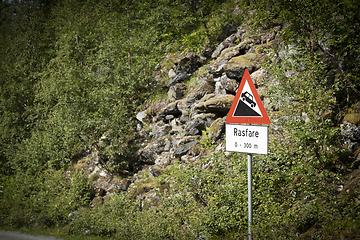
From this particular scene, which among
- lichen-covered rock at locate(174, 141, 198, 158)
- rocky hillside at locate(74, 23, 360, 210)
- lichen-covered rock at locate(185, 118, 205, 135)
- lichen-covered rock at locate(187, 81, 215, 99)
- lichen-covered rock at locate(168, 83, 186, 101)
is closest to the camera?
rocky hillside at locate(74, 23, 360, 210)

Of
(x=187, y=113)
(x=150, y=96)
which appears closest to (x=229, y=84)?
(x=187, y=113)

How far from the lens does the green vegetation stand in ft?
18.0

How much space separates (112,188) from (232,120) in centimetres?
1048

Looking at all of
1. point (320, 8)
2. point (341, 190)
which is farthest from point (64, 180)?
point (320, 8)

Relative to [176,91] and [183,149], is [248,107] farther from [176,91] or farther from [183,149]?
[176,91]

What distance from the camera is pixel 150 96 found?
54.0 ft

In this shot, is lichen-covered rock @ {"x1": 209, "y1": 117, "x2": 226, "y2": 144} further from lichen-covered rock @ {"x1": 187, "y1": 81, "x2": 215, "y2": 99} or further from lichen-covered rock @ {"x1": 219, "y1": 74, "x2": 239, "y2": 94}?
lichen-covered rock @ {"x1": 187, "y1": 81, "x2": 215, "y2": 99}

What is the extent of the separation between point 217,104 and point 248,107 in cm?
639

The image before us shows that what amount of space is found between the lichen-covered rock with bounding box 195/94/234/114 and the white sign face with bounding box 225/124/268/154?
623 cm

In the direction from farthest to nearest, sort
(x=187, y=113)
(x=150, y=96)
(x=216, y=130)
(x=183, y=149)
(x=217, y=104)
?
(x=150, y=96) < (x=187, y=113) < (x=183, y=149) < (x=217, y=104) < (x=216, y=130)

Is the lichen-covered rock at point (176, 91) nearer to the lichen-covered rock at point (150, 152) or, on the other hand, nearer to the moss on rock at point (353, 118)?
the lichen-covered rock at point (150, 152)

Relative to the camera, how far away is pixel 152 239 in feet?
22.0

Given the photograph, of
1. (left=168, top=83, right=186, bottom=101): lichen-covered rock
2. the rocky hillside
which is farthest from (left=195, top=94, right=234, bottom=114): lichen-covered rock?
(left=168, top=83, right=186, bottom=101): lichen-covered rock

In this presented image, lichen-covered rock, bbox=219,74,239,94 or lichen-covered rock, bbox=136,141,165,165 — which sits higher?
lichen-covered rock, bbox=219,74,239,94
